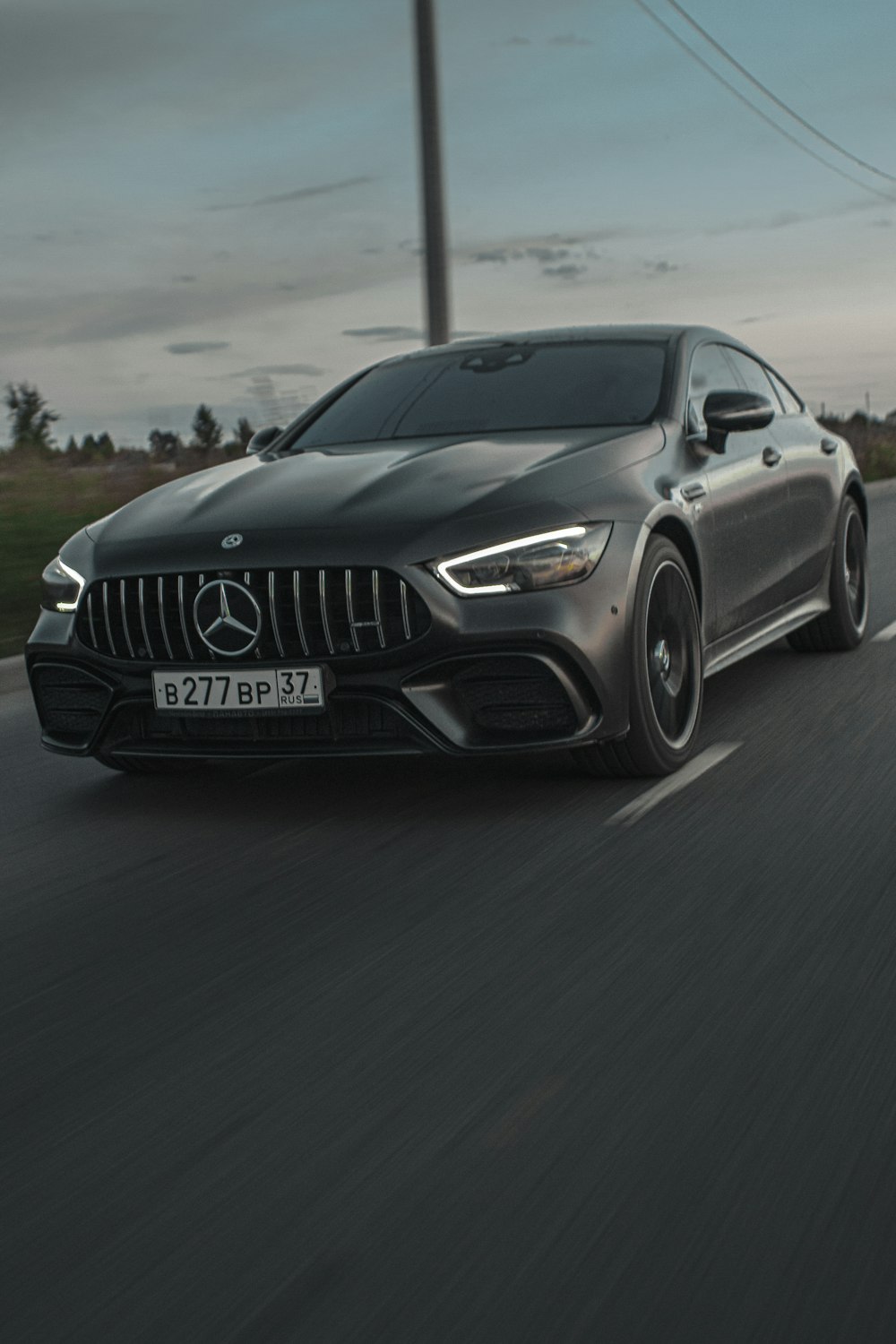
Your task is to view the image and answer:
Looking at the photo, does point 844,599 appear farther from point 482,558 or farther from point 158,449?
point 158,449

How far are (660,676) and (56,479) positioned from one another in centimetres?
1218

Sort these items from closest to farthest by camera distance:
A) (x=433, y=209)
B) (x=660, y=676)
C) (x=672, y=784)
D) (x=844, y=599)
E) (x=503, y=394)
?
(x=672, y=784) → (x=660, y=676) → (x=503, y=394) → (x=844, y=599) → (x=433, y=209)

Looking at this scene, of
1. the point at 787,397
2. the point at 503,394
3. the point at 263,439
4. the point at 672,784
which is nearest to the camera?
the point at 672,784

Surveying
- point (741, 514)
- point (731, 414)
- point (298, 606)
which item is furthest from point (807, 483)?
point (298, 606)

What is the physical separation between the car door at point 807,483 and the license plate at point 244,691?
119 inches

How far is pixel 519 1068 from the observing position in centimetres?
328

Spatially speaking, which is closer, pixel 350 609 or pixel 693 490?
pixel 350 609

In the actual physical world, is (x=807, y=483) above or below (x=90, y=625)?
below

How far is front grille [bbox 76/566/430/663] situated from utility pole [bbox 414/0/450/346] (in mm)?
9964

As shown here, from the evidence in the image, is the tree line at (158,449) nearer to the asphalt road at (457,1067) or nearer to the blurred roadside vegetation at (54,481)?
the blurred roadside vegetation at (54,481)

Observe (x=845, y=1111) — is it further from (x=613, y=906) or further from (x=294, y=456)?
(x=294, y=456)

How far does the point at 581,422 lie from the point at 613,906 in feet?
8.45

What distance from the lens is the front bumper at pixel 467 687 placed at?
5.26 metres

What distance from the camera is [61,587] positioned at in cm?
583
